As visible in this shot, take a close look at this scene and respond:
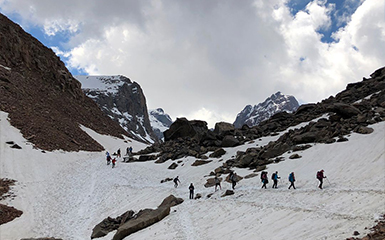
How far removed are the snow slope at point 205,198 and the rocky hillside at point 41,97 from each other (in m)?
6.42

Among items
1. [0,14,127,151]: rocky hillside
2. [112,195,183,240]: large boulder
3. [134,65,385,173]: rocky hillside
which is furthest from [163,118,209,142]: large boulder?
[112,195,183,240]: large boulder

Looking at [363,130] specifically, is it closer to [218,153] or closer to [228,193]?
[228,193]

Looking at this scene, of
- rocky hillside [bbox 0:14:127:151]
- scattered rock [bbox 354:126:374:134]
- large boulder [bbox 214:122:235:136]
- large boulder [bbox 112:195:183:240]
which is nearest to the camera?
large boulder [bbox 112:195:183:240]

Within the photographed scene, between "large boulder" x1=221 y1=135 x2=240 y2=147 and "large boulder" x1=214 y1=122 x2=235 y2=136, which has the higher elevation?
"large boulder" x1=214 y1=122 x2=235 y2=136

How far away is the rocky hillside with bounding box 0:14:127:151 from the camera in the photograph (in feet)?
144

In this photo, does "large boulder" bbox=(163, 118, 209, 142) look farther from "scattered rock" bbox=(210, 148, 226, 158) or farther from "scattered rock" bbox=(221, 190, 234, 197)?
"scattered rock" bbox=(221, 190, 234, 197)

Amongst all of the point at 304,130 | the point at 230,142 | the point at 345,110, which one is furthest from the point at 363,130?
the point at 230,142

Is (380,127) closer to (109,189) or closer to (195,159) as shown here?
(195,159)

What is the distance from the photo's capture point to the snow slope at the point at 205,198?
13367 millimetres

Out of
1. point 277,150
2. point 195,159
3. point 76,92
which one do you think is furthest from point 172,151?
point 76,92

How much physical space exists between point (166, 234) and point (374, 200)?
1179 cm

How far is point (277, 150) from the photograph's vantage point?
29.9 m

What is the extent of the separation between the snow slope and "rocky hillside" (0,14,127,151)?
21.1 feet

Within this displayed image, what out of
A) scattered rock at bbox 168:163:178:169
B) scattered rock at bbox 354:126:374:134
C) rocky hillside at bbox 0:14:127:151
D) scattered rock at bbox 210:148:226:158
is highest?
rocky hillside at bbox 0:14:127:151
